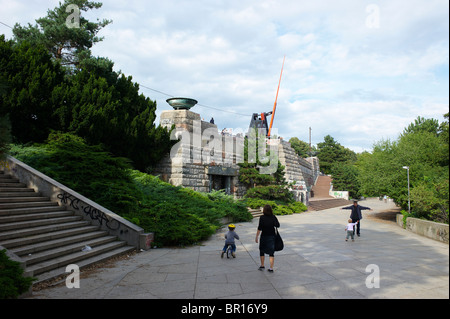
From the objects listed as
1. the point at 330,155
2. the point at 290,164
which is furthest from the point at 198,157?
the point at 330,155

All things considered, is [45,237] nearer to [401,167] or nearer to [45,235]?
[45,235]

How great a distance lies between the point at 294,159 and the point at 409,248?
25.1 m

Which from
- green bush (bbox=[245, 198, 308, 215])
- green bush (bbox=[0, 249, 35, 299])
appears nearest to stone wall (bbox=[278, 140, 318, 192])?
green bush (bbox=[245, 198, 308, 215])

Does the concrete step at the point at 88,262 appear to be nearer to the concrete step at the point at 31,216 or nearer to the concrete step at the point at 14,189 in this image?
the concrete step at the point at 31,216

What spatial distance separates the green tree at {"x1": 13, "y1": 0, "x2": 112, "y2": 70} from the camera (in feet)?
59.7

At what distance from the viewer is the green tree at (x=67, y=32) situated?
18188mm

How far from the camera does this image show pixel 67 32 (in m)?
18.3

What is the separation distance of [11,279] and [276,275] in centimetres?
450

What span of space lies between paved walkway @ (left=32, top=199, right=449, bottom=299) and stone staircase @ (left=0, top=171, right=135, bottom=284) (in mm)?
682

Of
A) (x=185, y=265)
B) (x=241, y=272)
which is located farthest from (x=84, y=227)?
(x=241, y=272)

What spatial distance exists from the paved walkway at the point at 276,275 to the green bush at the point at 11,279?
370 millimetres

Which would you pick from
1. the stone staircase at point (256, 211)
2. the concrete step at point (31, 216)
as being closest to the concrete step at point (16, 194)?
the concrete step at point (31, 216)

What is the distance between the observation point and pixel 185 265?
6.66m

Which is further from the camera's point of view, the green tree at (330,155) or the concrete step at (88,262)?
the green tree at (330,155)
